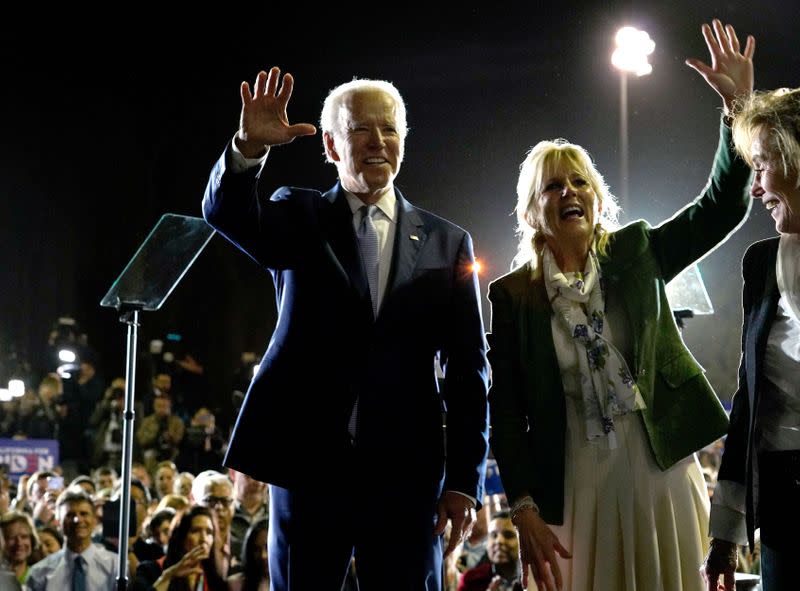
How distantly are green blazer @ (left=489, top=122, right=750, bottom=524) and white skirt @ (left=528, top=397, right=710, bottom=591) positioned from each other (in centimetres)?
4

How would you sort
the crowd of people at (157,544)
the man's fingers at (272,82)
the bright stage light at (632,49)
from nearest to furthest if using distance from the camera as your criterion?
the man's fingers at (272,82) < the crowd of people at (157,544) < the bright stage light at (632,49)

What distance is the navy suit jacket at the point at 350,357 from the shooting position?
73.1 inches

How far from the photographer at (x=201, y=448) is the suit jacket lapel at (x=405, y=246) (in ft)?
20.3

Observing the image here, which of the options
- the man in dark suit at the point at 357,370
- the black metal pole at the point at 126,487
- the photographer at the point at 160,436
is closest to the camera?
the man in dark suit at the point at 357,370

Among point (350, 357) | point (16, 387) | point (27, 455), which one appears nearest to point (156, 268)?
point (350, 357)

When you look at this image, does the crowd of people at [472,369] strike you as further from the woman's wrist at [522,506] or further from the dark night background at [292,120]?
the dark night background at [292,120]

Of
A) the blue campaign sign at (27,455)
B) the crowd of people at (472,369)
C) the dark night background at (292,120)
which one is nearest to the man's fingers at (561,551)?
the crowd of people at (472,369)

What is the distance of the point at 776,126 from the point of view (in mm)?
1582

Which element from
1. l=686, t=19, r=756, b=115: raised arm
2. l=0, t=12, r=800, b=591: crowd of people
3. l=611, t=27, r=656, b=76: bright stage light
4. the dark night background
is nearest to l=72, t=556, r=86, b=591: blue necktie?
l=0, t=12, r=800, b=591: crowd of people

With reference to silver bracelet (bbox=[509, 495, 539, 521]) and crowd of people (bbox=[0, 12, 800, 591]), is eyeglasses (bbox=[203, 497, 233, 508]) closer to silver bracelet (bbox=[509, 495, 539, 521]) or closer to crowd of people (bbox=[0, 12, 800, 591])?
crowd of people (bbox=[0, 12, 800, 591])

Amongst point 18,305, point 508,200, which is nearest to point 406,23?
point 508,200

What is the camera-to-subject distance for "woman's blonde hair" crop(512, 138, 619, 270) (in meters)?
2.06

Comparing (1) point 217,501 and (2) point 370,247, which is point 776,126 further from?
(1) point 217,501

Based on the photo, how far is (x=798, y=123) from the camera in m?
1.56
